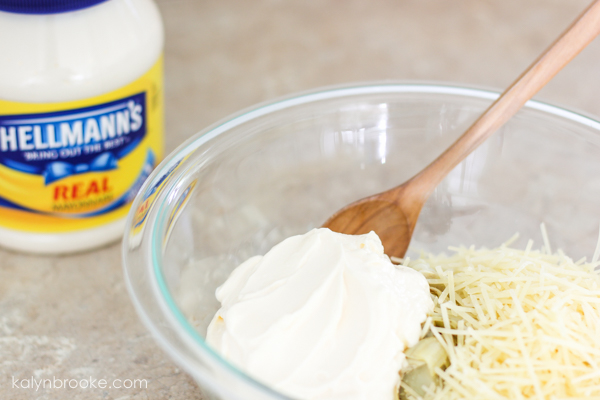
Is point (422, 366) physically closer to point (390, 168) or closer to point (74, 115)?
point (390, 168)

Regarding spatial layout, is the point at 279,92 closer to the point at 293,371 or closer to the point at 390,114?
the point at 390,114

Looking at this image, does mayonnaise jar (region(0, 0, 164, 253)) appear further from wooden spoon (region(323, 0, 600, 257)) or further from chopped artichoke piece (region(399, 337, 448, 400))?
chopped artichoke piece (region(399, 337, 448, 400))

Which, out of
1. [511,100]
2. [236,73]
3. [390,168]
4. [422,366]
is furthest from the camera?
[236,73]

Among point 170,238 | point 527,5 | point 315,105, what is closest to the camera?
point 170,238

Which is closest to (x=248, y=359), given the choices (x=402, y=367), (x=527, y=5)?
(x=402, y=367)

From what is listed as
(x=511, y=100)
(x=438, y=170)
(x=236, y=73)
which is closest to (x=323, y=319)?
(x=438, y=170)

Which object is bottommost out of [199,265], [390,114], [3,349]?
[3,349]
